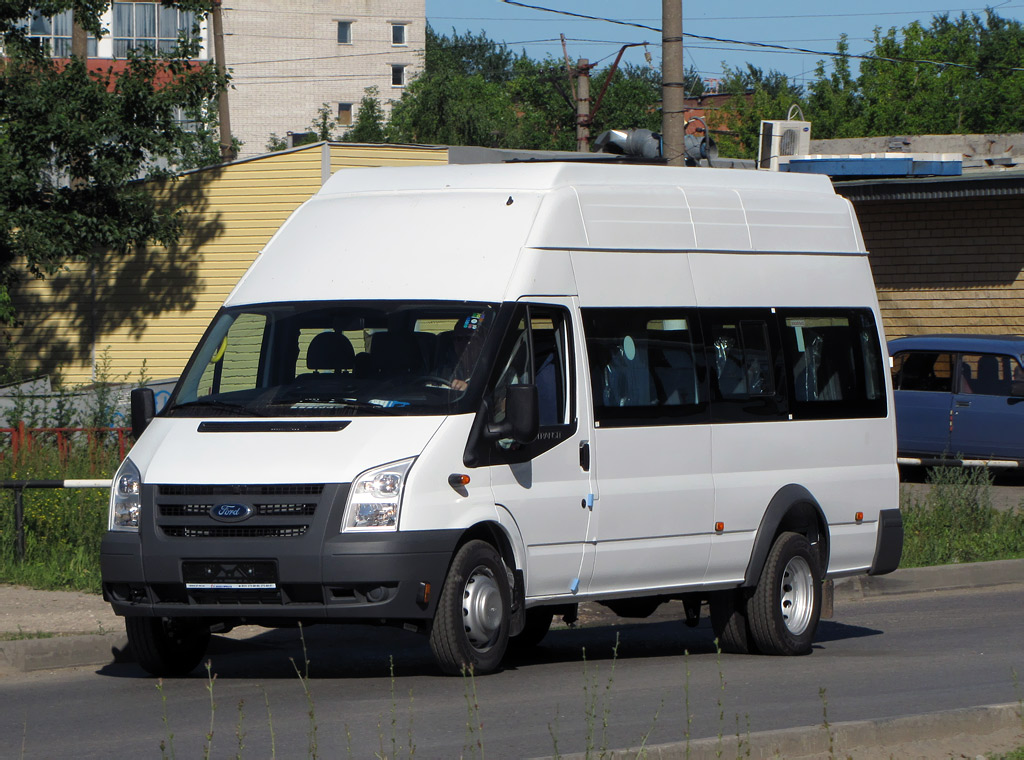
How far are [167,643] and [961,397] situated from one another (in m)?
14.8

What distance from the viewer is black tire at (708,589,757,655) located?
31.4 ft

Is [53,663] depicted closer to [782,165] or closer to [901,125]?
[782,165]

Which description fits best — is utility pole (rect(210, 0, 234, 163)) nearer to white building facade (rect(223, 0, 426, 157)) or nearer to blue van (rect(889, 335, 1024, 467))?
blue van (rect(889, 335, 1024, 467))

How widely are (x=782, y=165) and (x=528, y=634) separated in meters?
21.0

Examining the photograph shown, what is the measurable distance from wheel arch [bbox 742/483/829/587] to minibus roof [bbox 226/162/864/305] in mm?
1550

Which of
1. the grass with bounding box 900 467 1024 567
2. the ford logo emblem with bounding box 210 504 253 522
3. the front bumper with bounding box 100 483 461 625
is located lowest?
the grass with bounding box 900 467 1024 567

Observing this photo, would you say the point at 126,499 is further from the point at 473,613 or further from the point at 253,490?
the point at 473,613

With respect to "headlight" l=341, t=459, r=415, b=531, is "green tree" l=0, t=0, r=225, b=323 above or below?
above

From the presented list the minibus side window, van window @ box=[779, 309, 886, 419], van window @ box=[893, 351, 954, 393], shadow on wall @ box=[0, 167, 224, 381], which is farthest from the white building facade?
the minibus side window

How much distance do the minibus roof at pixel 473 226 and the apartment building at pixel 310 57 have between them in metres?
70.5

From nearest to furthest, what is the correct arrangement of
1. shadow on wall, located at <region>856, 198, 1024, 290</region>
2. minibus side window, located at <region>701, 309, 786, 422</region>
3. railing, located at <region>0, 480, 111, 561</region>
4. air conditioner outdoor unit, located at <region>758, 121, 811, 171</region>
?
minibus side window, located at <region>701, 309, 786, 422</region> → railing, located at <region>0, 480, 111, 561</region> → shadow on wall, located at <region>856, 198, 1024, 290</region> → air conditioner outdoor unit, located at <region>758, 121, 811, 171</region>

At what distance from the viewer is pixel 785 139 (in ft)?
102

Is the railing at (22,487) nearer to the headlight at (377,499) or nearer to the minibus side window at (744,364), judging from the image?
the headlight at (377,499)

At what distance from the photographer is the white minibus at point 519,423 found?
7.52 m
